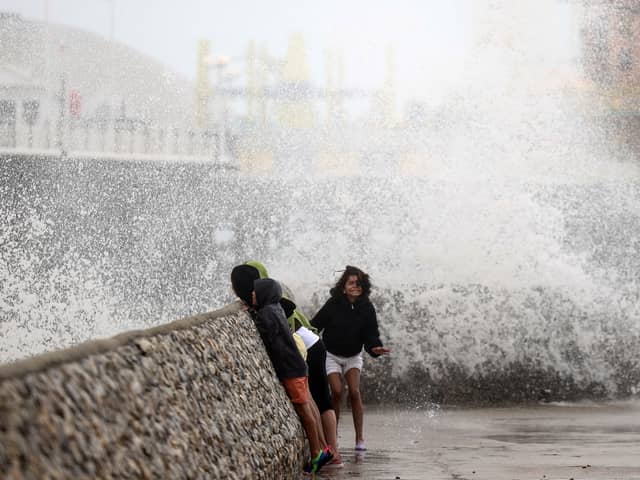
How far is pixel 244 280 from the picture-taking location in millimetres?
7902

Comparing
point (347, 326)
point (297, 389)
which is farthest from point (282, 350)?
point (347, 326)

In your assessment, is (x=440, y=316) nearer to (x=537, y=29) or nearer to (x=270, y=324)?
(x=270, y=324)

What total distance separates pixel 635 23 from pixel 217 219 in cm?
2777

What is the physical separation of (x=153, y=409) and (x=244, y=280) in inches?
136

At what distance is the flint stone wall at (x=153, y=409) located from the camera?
10.8ft

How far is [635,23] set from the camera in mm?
62406

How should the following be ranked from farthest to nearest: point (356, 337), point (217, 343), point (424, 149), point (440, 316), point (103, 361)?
point (424, 149), point (440, 316), point (356, 337), point (217, 343), point (103, 361)

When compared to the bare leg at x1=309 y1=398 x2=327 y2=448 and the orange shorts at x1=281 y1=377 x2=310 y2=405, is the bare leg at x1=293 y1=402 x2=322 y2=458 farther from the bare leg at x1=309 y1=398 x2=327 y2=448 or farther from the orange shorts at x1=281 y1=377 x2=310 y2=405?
the bare leg at x1=309 y1=398 x2=327 y2=448

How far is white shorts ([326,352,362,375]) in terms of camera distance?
10234mm

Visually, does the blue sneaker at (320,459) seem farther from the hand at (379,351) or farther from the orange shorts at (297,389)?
the hand at (379,351)

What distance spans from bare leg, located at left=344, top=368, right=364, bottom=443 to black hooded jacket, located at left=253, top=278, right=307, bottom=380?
2400mm

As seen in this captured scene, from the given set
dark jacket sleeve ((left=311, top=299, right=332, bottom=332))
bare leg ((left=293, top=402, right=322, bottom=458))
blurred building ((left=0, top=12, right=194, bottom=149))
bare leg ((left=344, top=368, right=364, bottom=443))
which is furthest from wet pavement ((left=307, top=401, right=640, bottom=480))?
blurred building ((left=0, top=12, right=194, bottom=149))

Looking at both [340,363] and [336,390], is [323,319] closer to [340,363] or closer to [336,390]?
[340,363]

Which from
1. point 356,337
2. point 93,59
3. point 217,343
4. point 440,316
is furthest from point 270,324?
point 93,59
